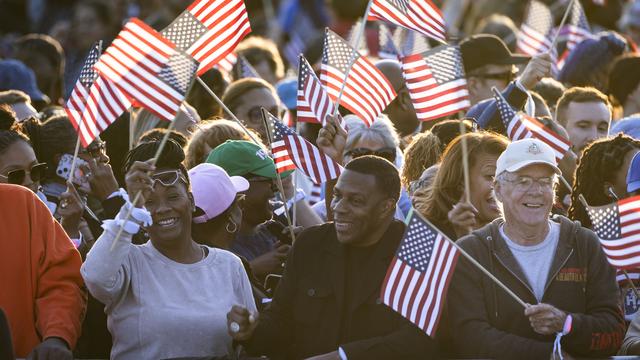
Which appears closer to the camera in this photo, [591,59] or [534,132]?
[534,132]

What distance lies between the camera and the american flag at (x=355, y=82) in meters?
10.2

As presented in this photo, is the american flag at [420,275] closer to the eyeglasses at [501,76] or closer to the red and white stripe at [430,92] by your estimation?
the red and white stripe at [430,92]

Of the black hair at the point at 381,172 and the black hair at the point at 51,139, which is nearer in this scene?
the black hair at the point at 381,172

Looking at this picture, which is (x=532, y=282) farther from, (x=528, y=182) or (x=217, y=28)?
(x=217, y=28)

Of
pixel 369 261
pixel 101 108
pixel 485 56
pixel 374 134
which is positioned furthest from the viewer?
pixel 485 56

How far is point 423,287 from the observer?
25.0 feet

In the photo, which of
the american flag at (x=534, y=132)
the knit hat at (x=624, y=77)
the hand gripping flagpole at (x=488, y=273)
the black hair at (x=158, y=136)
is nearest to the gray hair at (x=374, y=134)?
the american flag at (x=534, y=132)

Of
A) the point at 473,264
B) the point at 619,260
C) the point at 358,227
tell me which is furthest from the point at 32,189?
the point at 619,260

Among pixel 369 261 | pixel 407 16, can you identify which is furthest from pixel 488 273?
pixel 407 16

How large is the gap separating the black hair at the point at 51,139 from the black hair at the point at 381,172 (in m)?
2.49

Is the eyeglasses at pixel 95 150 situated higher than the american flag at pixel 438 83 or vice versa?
the american flag at pixel 438 83

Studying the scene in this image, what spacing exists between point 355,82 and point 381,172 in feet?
8.40

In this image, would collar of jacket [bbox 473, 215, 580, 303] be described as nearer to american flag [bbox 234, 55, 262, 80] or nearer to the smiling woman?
the smiling woman

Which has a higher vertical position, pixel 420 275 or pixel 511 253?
pixel 511 253
